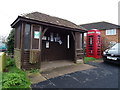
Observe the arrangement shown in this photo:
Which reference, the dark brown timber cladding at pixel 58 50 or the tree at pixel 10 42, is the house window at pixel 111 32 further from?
the tree at pixel 10 42

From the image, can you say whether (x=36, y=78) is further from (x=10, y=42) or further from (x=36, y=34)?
(x=10, y=42)

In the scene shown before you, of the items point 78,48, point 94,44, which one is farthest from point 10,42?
point 94,44

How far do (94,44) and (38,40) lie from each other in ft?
19.1

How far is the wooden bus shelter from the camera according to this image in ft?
13.7

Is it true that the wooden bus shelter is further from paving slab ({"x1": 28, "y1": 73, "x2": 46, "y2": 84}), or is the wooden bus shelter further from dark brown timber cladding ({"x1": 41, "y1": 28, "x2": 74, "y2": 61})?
paving slab ({"x1": 28, "y1": 73, "x2": 46, "y2": 84})

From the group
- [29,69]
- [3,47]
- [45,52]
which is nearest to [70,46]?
[45,52]

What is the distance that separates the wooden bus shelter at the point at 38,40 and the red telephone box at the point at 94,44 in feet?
7.01

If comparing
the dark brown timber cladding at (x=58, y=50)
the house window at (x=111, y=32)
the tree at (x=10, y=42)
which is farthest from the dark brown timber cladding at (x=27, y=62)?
the house window at (x=111, y=32)

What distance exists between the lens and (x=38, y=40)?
14.9 ft

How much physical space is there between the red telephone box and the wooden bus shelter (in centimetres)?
214

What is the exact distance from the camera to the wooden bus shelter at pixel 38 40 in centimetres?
417

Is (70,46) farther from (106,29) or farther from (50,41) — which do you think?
(106,29)

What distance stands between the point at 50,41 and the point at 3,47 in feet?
22.4

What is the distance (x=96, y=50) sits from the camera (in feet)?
26.3
